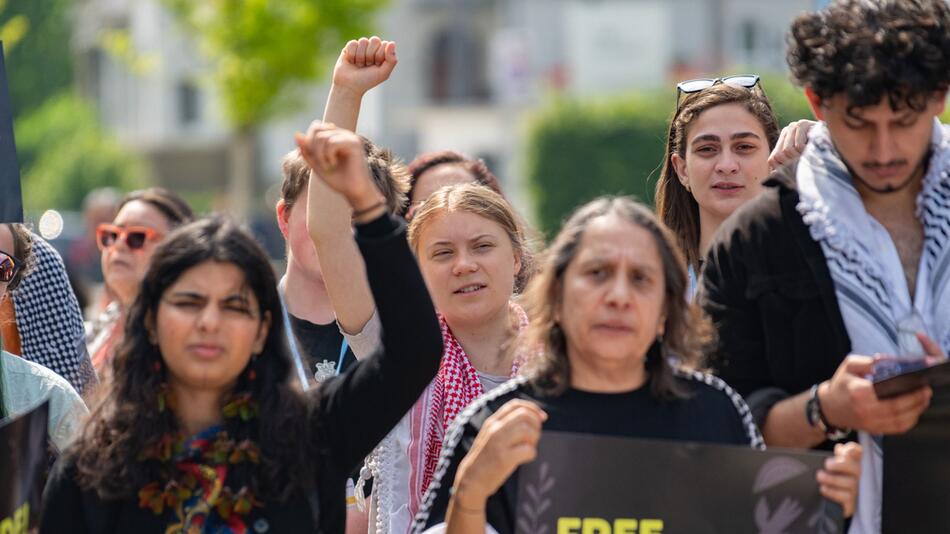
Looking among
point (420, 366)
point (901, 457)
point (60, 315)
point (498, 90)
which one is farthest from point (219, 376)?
point (498, 90)

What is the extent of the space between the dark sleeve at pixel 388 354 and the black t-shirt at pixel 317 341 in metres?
1.47

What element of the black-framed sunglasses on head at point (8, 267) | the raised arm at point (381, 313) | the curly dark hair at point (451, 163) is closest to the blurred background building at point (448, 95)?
the curly dark hair at point (451, 163)

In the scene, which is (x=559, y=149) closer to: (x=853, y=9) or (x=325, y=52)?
(x=325, y=52)

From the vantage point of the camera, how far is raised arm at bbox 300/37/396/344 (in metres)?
4.20

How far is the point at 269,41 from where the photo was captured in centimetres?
2798

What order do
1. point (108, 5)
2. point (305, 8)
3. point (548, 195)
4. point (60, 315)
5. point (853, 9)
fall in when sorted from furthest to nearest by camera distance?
1. point (108, 5)
2. point (548, 195)
3. point (305, 8)
4. point (60, 315)
5. point (853, 9)

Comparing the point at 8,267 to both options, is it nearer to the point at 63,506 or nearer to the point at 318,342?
the point at 318,342

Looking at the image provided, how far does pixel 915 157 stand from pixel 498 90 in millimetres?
38321

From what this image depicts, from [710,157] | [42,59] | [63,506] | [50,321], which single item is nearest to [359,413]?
[63,506]

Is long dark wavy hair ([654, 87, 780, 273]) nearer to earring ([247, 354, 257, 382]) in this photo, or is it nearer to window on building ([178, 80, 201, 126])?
earring ([247, 354, 257, 382])

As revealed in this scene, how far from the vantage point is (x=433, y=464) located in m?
4.46

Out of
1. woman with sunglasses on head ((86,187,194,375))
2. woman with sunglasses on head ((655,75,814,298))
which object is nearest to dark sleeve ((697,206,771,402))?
woman with sunglasses on head ((655,75,814,298))

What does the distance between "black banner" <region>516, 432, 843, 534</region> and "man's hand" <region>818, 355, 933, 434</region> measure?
15 cm

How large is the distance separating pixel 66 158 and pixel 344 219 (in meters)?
38.3
